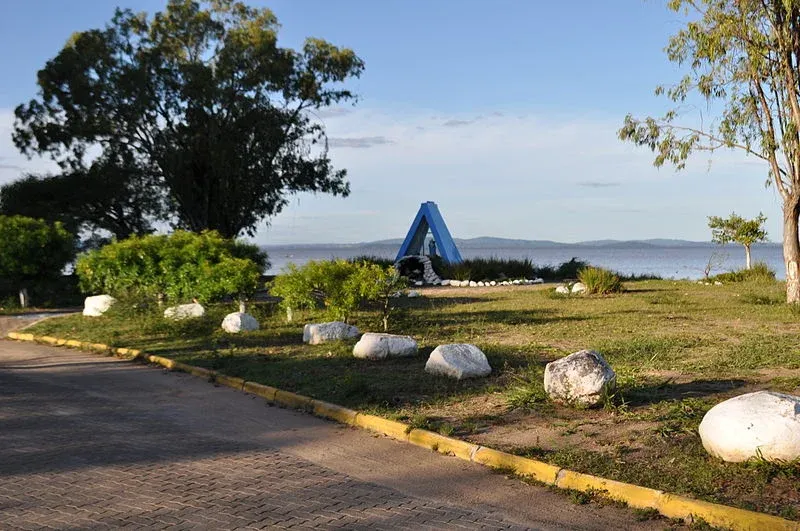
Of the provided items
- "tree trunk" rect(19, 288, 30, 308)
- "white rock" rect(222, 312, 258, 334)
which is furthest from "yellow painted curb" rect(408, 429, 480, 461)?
"tree trunk" rect(19, 288, 30, 308)

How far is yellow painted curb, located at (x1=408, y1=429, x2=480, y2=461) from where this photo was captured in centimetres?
663

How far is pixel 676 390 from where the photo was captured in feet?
27.9

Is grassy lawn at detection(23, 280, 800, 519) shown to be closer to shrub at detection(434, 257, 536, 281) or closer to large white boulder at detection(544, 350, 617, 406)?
large white boulder at detection(544, 350, 617, 406)

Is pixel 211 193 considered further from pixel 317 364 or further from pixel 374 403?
pixel 374 403

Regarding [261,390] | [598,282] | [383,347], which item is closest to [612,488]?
[261,390]

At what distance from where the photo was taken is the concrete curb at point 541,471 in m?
4.84

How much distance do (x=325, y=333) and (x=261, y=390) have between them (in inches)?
132

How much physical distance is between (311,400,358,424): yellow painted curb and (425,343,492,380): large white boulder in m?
1.83

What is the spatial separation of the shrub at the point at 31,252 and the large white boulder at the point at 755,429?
64.8ft

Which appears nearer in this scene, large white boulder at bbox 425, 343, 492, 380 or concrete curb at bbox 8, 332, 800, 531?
concrete curb at bbox 8, 332, 800, 531

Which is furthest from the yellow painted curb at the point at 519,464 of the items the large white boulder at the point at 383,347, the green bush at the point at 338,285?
the green bush at the point at 338,285

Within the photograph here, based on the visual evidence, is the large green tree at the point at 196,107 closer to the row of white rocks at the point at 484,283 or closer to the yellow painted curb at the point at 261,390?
the row of white rocks at the point at 484,283

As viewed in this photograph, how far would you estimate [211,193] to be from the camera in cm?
3603

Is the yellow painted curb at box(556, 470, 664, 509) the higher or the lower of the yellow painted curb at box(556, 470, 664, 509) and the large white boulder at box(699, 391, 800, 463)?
the lower
